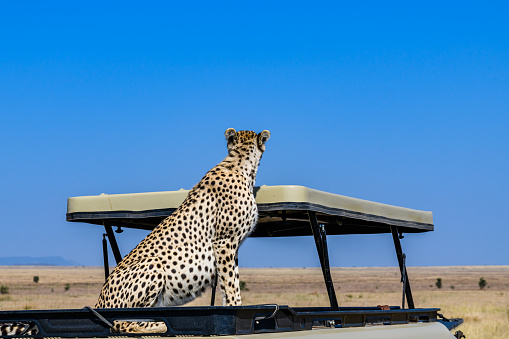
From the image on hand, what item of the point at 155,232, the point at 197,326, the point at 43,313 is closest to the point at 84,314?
the point at 43,313

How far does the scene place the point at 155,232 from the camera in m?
5.77

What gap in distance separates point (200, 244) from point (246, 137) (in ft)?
3.19

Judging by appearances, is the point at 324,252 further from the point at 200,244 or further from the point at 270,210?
the point at 200,244

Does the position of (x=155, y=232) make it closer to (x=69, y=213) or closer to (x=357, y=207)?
(x=69, y=213)

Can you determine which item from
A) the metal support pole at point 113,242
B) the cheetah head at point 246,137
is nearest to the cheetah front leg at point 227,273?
the cheetah head at point 246,137

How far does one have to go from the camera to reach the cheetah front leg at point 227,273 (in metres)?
5.75

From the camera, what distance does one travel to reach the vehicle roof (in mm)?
5332

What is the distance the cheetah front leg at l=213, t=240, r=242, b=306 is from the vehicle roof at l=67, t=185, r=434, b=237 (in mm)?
392

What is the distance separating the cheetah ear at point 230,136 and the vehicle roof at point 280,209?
0.51 m

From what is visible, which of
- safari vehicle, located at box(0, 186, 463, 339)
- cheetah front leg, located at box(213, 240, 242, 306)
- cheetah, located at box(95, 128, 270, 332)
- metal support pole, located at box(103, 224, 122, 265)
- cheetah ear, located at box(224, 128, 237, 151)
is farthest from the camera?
metal support pole, located at box(103, 224, 122, 265)

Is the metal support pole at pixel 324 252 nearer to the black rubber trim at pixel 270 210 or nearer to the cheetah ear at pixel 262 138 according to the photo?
the black rubber trim at pixel 270 210

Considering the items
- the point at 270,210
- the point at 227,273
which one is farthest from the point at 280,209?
the point at 227,273

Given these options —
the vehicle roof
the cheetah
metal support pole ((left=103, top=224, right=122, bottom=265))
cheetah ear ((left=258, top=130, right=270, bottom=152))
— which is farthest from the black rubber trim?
cheetah ear ((left=258, top=130, right=270, bottom=152))

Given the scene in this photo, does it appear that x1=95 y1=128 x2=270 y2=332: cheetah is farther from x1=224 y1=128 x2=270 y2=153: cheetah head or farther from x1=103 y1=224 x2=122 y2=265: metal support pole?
x1=103 y1=224 x2=122 y2=265: metal support pole
